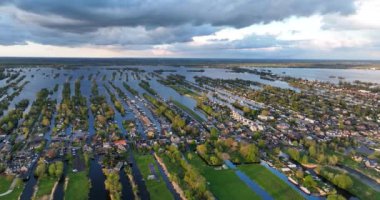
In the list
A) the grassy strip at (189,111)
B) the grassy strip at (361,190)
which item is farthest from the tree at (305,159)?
the grassy strip at (189,111)

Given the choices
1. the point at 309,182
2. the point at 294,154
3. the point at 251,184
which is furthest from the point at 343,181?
the point at 251,184

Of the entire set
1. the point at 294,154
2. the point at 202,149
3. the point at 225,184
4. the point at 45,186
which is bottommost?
the point at 225,184

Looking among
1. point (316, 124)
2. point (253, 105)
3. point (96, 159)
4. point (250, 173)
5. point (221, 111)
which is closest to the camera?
point (250, 173)

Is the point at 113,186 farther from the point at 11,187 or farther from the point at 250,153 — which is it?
the point at 250,153

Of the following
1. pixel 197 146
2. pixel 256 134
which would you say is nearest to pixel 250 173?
pixel 197 146

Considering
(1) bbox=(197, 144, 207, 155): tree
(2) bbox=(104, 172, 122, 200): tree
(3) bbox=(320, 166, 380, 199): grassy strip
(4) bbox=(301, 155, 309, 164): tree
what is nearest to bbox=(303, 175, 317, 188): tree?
(3) bbox=(320, 166, 380, 199): grassy strip

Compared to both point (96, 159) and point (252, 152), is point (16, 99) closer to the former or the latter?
point (96, 159)

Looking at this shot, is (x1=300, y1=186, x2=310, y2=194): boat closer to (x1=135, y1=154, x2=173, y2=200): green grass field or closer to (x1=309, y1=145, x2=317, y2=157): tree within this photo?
(x1=309, y1=145, x2=317, y2=157): tree
